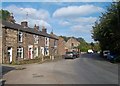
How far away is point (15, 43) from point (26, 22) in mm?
13222

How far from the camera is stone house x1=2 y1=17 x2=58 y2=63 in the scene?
3951 centimetres

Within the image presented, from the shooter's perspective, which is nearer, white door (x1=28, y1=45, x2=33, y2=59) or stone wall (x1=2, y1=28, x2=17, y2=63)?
stone wall (x1=2, y1=28, x2=17, y2=63)

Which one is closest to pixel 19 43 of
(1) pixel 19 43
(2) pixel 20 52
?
(1) pixel 19 43

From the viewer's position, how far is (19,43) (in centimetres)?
4478

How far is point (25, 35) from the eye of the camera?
47.7 metres

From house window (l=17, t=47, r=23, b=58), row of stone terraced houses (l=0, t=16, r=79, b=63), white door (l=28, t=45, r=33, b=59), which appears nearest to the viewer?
row of stone terraced houses (l=0, t=16, r=79, b=63)

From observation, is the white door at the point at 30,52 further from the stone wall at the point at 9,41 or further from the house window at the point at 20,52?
the stone wall at the point at 9,41

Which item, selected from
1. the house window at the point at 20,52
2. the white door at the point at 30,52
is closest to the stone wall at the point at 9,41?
the house window at the point at 20,52

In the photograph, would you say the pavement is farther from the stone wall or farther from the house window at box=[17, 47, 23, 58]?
the house window at box=[17, 47, 23, 58]

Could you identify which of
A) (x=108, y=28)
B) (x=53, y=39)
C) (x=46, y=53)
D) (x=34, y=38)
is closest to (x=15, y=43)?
(x=34, y=38)

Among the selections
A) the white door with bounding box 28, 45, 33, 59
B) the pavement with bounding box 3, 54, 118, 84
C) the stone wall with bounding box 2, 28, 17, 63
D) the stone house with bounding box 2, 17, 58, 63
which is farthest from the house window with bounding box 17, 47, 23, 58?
the pavement with bounding box 3, 54, 118, 84

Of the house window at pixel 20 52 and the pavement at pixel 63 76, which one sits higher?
the house window at pixel 20 52

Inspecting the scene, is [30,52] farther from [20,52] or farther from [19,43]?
[19,43]

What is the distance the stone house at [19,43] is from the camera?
3951cm
